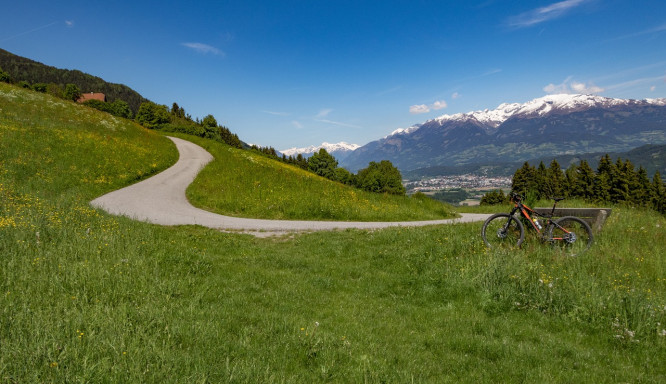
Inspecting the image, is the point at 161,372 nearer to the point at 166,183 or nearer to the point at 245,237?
the point at 245,237

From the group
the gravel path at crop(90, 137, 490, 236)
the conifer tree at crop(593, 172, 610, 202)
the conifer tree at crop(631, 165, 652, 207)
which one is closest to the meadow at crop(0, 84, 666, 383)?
the gravel path at crop(90, 137, 490, 236)

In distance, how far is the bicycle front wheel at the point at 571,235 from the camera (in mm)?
9633

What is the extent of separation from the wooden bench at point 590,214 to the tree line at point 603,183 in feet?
152

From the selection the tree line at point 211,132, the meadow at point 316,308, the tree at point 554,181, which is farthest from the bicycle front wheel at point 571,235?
the tree at point 554,181

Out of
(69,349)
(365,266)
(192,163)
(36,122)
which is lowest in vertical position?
(365,266)

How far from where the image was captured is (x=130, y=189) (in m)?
22.4

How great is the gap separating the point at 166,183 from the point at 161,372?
2428 cm

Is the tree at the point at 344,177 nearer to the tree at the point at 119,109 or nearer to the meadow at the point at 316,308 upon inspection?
the tree at the point at 119,109

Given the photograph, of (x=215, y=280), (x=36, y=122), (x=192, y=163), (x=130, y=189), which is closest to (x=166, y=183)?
(x=130, y=189)

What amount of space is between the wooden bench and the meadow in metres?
0.46

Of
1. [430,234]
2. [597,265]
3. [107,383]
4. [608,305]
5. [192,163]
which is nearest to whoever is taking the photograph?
[107,383]

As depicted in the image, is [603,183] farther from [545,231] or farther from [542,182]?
[545,231]

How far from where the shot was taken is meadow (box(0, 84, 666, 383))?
4152 millimetres

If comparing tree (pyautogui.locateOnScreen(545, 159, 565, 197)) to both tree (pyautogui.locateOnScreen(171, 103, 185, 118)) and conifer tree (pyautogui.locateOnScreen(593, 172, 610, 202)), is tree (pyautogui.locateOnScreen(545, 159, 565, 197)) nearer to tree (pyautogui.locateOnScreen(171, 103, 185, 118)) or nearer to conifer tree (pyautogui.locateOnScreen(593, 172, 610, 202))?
conifer tree (pyautogui.locateOnScreen(593, 172, 610, 202))
